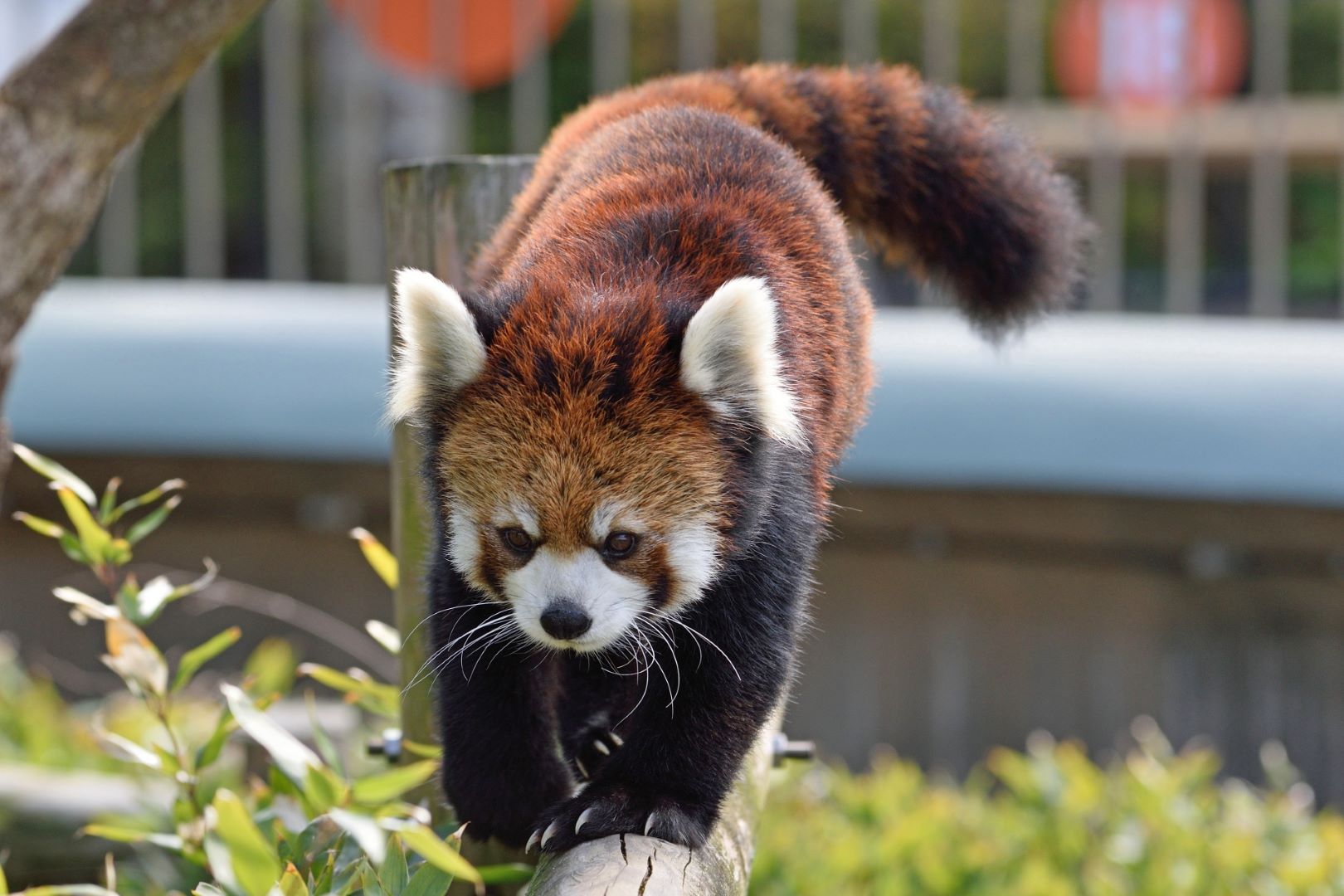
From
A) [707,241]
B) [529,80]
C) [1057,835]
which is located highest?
[529,80]

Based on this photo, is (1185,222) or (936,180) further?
(1185,222)

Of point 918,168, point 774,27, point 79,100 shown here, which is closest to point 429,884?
point 79,100

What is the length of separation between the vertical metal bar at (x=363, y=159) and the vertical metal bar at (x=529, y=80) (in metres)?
0.69

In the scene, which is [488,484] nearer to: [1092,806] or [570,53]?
[1092,806]

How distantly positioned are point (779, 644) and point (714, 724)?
0.52 ft

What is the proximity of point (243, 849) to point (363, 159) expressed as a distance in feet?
17.4

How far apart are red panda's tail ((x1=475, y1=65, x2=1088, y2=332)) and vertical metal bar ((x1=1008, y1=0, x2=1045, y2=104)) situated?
294 cm

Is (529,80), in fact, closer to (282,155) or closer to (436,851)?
(282,155)

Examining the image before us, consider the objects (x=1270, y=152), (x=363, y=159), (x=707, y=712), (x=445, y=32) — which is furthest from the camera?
(x=363, y=159)

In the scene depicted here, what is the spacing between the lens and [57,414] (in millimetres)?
5457

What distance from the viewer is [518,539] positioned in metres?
2.16

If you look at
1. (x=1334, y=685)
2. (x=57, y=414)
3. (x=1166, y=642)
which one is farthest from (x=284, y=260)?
(x=1334, y=685)

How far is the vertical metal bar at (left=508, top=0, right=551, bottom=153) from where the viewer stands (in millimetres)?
6160

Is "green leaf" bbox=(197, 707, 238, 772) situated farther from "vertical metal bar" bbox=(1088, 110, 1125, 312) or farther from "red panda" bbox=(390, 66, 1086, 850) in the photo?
"vertical metal bar" bbox=(1088, 110, 1125, 312)
